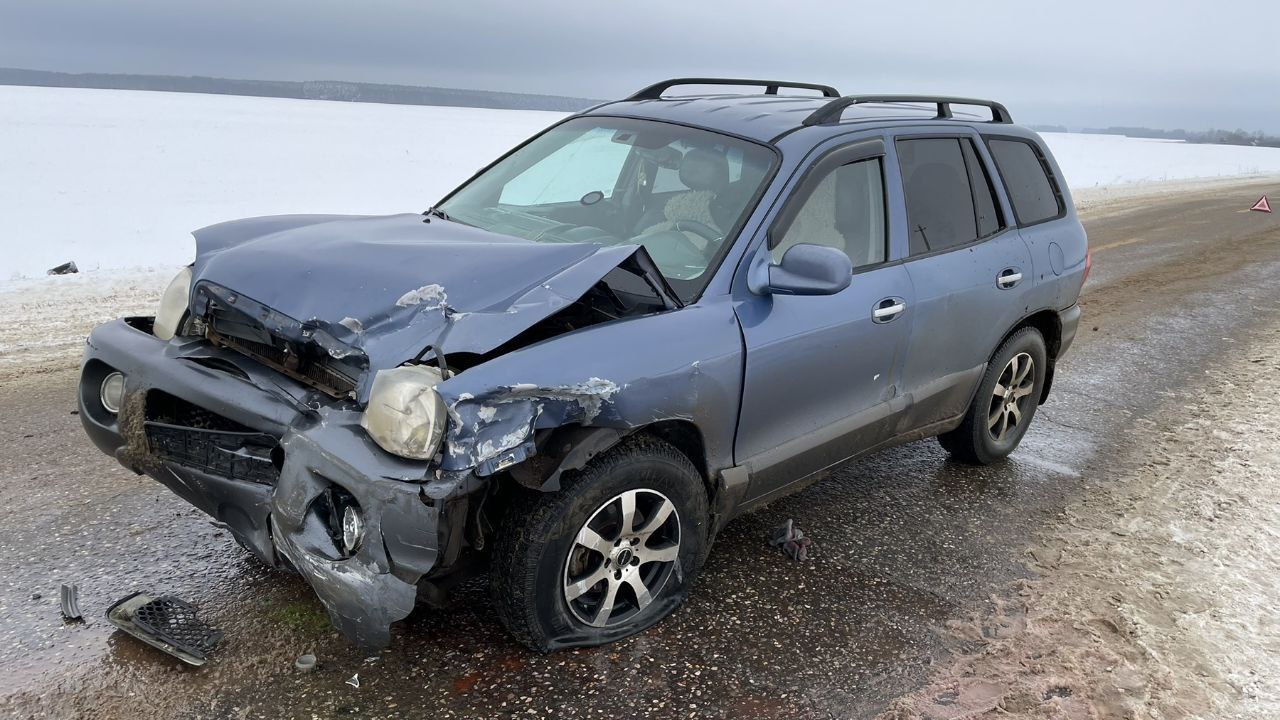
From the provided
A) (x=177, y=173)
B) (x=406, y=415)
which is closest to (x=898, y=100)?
(x=406, y=415)

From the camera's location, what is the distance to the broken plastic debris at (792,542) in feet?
12.8

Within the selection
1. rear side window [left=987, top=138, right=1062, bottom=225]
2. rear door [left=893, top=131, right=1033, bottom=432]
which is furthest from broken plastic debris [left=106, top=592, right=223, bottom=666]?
rear side window [left=987, top=138, right=1062, bottom=225]

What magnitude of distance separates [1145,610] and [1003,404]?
153 centimetres

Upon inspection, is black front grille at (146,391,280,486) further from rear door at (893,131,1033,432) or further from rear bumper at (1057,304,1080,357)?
rear bumper at (1057,304,1080,357)

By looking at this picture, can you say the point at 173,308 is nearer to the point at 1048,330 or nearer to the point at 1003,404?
the point at 1003,404

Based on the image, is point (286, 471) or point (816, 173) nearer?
point (286, 471)

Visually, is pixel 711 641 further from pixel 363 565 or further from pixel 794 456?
pixel 363 565

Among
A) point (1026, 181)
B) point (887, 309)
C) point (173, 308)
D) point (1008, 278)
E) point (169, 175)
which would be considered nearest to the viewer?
point (173, 308)

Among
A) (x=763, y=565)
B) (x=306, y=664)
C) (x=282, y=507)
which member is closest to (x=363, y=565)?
(x=282, y=507)

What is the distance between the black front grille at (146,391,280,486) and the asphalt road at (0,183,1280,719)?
0.63 metres

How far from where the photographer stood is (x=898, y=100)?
4430 millimetres

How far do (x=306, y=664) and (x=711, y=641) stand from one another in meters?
1.38

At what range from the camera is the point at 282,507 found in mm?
2641

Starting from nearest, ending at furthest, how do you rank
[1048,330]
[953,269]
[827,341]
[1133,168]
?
[827,341] → [953,269] → [1048,330] → [1133,168]
